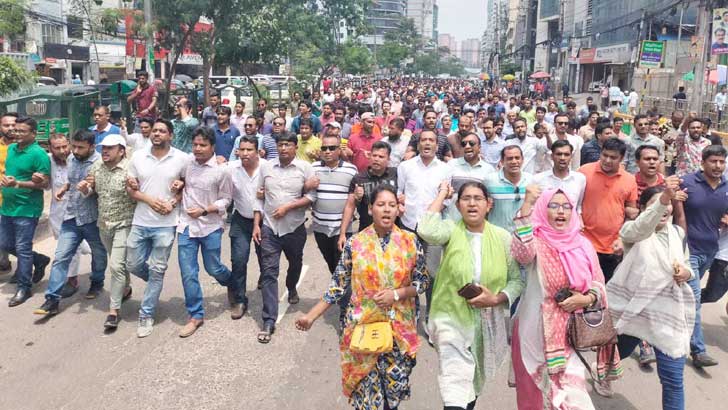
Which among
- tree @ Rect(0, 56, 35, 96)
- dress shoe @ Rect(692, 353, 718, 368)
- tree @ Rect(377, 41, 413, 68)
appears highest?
tree @ Rect(377, 41, 413, 68)

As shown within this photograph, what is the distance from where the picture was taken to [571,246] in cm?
341

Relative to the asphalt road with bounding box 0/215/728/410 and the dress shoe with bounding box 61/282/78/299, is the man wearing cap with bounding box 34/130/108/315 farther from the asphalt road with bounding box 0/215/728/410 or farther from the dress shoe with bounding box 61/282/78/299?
the dress shoe with bounding box 61/282/78/299

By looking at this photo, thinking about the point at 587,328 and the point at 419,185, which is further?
the point at 419,185

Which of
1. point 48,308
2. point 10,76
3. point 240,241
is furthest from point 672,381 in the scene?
point 10,76

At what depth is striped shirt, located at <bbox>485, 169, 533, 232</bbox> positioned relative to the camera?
16.9 ft

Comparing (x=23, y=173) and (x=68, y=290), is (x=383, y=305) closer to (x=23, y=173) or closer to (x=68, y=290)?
(x=68, y=290)

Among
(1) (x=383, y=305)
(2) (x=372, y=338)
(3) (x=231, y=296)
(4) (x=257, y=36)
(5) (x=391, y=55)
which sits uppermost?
(5) (x=391, y=55)

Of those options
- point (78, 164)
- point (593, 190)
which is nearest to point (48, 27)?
point (78, 164)

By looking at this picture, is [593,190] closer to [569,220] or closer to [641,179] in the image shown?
[641,179]

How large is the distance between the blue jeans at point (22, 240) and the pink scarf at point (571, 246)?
15.9ft

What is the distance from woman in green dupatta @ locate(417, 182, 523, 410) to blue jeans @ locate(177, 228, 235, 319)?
2.72 metres

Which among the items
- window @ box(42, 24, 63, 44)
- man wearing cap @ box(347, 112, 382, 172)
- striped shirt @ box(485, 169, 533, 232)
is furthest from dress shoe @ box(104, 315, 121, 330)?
window @ box(42, 24, 63, 44)

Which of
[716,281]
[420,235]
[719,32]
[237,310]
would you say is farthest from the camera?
[719,32]

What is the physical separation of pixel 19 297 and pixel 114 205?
1.47m
